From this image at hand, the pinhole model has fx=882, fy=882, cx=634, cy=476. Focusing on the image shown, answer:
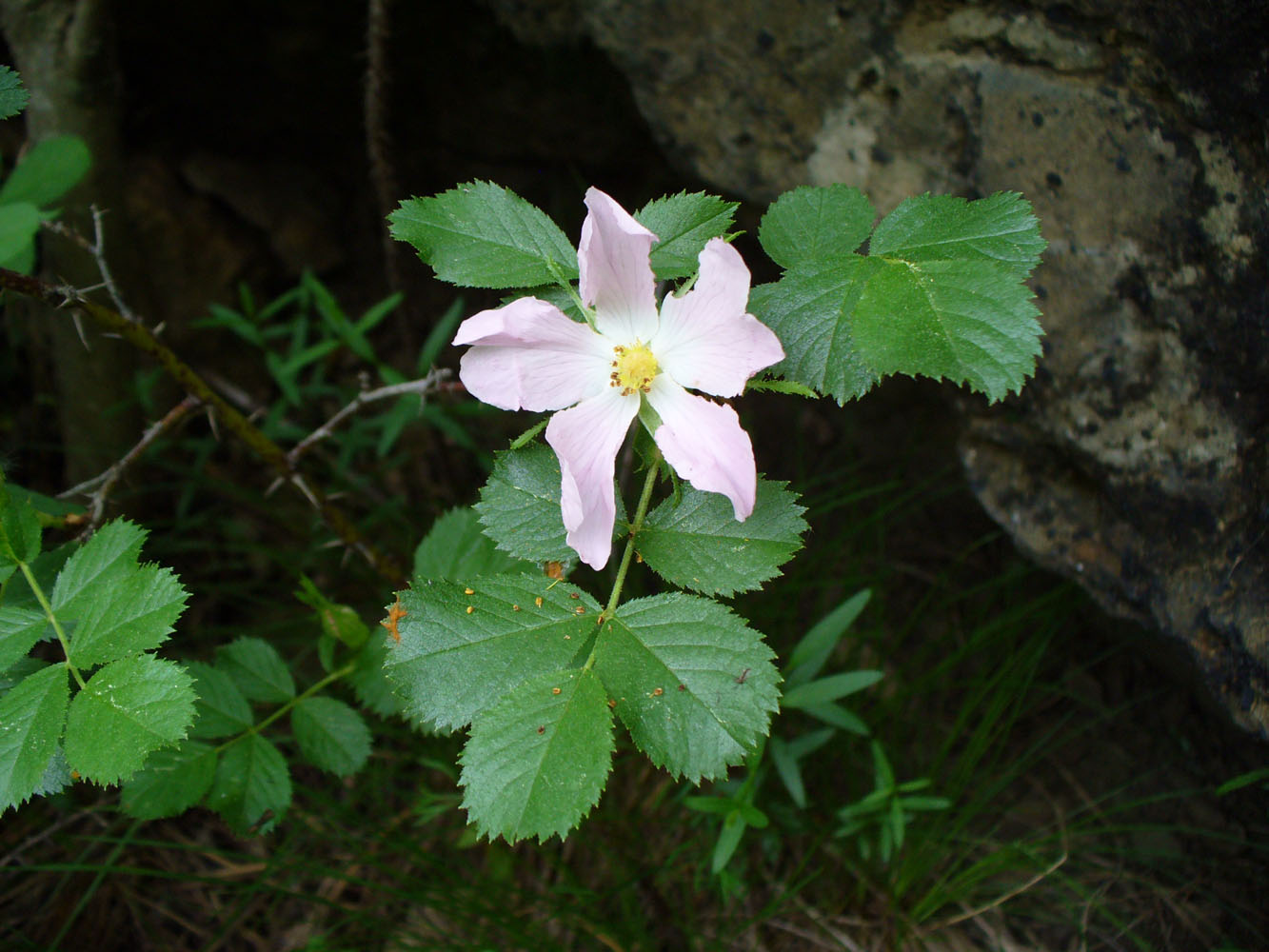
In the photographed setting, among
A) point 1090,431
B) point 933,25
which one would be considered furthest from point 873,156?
point 1090,431

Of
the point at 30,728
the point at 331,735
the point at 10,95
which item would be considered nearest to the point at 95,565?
the point at 30,728

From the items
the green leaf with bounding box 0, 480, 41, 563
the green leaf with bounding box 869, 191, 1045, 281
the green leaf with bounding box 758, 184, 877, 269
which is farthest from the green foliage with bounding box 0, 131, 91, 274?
the green leaf with bounding box 869, 191, 1045, 281

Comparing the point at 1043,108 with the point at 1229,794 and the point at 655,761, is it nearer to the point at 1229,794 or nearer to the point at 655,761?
the point at 655,761

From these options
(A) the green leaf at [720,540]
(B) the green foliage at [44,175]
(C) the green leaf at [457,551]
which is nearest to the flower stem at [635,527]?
(A) the green leaf at [720,540]

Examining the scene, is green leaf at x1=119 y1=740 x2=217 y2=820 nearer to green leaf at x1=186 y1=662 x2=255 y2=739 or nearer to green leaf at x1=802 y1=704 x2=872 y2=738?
green leaf at x1=186 y1=662 x2=255 y2=739

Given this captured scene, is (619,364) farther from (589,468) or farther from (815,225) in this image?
(815,225)

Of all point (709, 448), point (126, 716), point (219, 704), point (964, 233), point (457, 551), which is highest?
point (964, 233)
